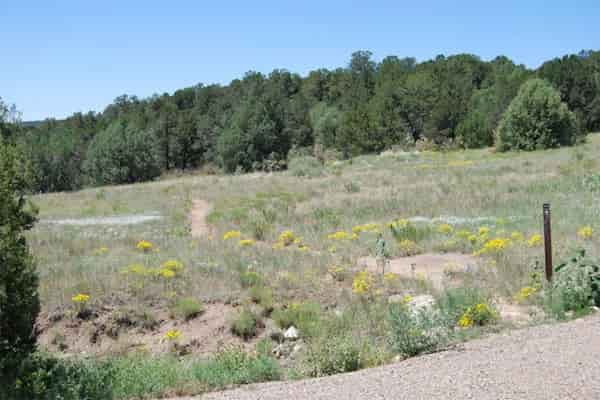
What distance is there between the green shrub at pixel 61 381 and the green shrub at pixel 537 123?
48.5 m

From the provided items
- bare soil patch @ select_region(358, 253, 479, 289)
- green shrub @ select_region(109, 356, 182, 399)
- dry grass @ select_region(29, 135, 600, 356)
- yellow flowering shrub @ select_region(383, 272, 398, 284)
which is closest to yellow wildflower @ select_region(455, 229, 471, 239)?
dry grass @ select_region(29, 135, 600, 356)

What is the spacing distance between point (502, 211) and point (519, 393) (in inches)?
584

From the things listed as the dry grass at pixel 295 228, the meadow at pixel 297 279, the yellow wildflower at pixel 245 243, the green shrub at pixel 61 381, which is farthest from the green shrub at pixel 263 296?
the yellow wildflower at pixel 245 243

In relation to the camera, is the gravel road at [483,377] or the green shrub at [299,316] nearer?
the gravel road at [483,377]

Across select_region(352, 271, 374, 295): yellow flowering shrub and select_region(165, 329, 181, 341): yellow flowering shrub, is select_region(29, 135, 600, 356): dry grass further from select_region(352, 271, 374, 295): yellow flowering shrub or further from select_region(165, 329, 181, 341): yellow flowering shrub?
select_region(165, 329, 181, 341): yellow flowering shrub

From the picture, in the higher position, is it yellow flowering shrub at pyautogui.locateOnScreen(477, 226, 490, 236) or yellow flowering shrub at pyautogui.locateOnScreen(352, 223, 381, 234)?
yellow flowering shrub at pyautogui.locateOnScreen(477, 226, 490, 236)

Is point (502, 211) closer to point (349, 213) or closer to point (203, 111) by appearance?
point (349, 213)

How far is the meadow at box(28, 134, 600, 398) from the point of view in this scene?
856 centimetres

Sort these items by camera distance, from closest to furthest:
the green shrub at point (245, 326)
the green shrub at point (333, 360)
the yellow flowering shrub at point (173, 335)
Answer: the green shrub at point (333, 360)
the yellow flowering shrub at point (173, 335)
the green shrub at point (245, 326)

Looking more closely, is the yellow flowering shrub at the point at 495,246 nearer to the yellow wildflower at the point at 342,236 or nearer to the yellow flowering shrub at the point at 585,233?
the yellow flowering shrub at the point at 585,233

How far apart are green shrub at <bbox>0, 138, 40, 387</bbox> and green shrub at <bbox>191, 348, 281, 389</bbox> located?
200 centimetres

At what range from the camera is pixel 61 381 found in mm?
6762

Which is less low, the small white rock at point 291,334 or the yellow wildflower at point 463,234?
the yellow wildflower at point 463,234

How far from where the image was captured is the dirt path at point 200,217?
21438mm
